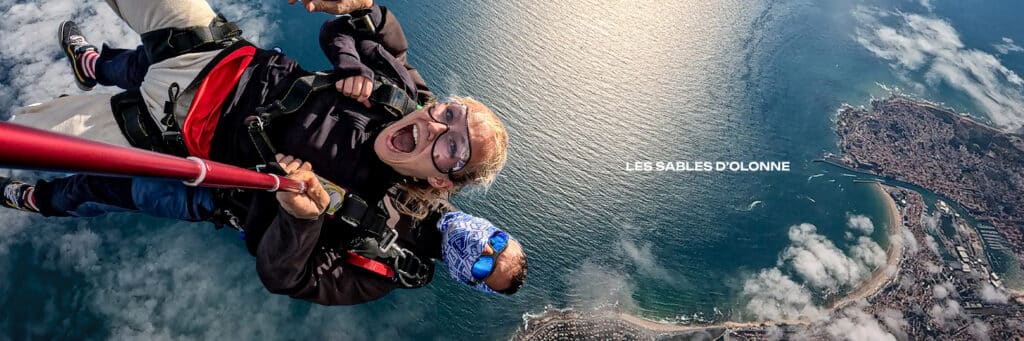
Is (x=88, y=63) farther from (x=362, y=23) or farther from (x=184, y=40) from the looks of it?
(x=362, y=23)

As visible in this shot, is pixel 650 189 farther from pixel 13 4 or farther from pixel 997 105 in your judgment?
pixel 997 105

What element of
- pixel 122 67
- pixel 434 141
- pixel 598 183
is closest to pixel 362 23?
pixel 434 141

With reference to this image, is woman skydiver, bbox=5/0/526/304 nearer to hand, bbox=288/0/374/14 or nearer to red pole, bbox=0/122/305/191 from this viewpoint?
hand, bbox=288/0/374/14

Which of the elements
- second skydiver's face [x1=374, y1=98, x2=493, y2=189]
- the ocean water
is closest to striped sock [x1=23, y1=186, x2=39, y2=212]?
second skydiver's face [x1=374, y1=98, x2=493, y2=189]

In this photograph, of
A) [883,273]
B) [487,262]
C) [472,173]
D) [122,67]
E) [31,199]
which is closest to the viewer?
[487,262]

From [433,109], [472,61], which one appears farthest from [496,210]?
[433,109]
